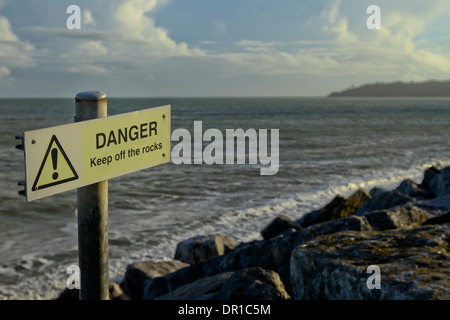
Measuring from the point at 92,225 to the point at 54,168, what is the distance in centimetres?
36

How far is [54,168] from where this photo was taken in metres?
1.99

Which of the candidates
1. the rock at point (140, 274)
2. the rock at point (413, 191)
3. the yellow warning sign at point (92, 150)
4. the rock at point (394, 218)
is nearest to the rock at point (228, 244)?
the rock at point (140, 274)

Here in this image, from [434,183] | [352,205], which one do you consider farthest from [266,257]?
[434,183]

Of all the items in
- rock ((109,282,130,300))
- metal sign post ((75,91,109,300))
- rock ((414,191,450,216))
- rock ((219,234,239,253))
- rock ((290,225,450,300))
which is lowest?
rock ((109,282,130,300))

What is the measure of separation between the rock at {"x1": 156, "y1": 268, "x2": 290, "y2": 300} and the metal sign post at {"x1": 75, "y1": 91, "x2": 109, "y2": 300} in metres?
1.80

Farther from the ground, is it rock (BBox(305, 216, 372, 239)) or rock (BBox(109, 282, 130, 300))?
rock (BBox(305, 216, 372, 239))

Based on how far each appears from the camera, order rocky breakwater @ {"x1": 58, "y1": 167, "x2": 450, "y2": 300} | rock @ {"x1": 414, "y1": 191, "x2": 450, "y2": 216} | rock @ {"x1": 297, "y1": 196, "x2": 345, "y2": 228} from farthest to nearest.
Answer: rock @ {"x1": 297, "y1": 196, "x2": 345, "y2": 228} < rock @ {"x1": 414, "y1": 191, "x2": 450, "y2": 216} < rocky breakwater @ {"x1": 58, "y1": 167, "x2": 450, "y2": 300}

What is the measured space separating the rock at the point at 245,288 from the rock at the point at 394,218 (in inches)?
77.4

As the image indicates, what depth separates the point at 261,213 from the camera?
1169cm

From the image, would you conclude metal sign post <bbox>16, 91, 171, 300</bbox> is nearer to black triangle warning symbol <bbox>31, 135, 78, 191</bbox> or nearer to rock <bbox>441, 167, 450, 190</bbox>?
black triangle warning symbol <bbox>31, 135, 78, 191</bbox>

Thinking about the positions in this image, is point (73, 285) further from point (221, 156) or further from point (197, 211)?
point (221, 156)

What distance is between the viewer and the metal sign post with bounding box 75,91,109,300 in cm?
215

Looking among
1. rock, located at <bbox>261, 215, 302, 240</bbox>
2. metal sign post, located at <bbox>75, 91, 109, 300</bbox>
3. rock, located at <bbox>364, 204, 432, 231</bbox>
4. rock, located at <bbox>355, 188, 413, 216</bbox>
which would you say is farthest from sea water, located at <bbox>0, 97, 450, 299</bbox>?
metal sign post, located at <bbox>75, 91, 109, 300</bbox>

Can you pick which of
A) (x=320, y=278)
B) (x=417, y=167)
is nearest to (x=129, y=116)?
(x=320, y=278)
